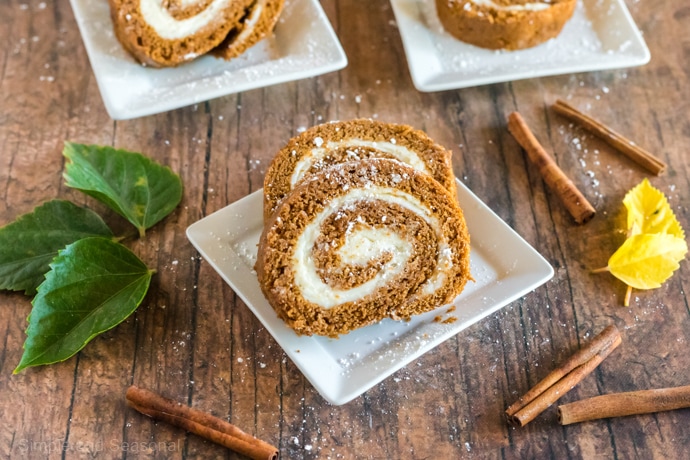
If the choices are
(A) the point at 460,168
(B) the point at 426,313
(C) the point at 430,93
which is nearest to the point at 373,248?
(B) the point at 426,313

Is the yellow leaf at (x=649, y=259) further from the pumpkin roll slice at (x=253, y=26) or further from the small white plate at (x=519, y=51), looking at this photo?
the pumpkin roll slice at (x=253, y=26)

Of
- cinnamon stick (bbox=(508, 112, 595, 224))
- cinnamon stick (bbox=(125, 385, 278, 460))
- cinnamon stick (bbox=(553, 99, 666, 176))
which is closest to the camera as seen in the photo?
cinnamon stick (bbox=(125, 385, 278, 460))

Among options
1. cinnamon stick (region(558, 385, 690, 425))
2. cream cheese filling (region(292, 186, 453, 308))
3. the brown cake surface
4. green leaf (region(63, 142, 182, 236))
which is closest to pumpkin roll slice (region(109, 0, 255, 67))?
green leaf (region(63, 142, 182, 236))

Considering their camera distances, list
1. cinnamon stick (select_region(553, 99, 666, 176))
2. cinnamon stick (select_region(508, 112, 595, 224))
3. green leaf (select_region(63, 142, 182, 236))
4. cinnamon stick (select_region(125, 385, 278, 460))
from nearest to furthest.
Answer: cinnamon stick (select_region(125, 385, 278, 460)) → green leaf (select_region(63, 142, 182, 236)) → cinnamon stick (select_region(508, 112, 595, 224)) → cinnamon stick (select_region(553, 99, 666, 176))

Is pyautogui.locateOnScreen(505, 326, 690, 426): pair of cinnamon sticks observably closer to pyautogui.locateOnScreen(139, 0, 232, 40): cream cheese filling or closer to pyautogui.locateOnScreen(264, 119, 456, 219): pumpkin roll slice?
pyautogui.locateOnScreen(264, 119, 456, 219): pumpkin roll slice

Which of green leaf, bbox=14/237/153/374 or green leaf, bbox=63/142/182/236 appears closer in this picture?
green leaf, bbox=14/237/153/374

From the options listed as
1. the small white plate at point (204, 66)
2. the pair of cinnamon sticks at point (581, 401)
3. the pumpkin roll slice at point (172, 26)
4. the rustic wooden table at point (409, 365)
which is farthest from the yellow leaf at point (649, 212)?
the pumpkin roll slice at point (172, 26)
